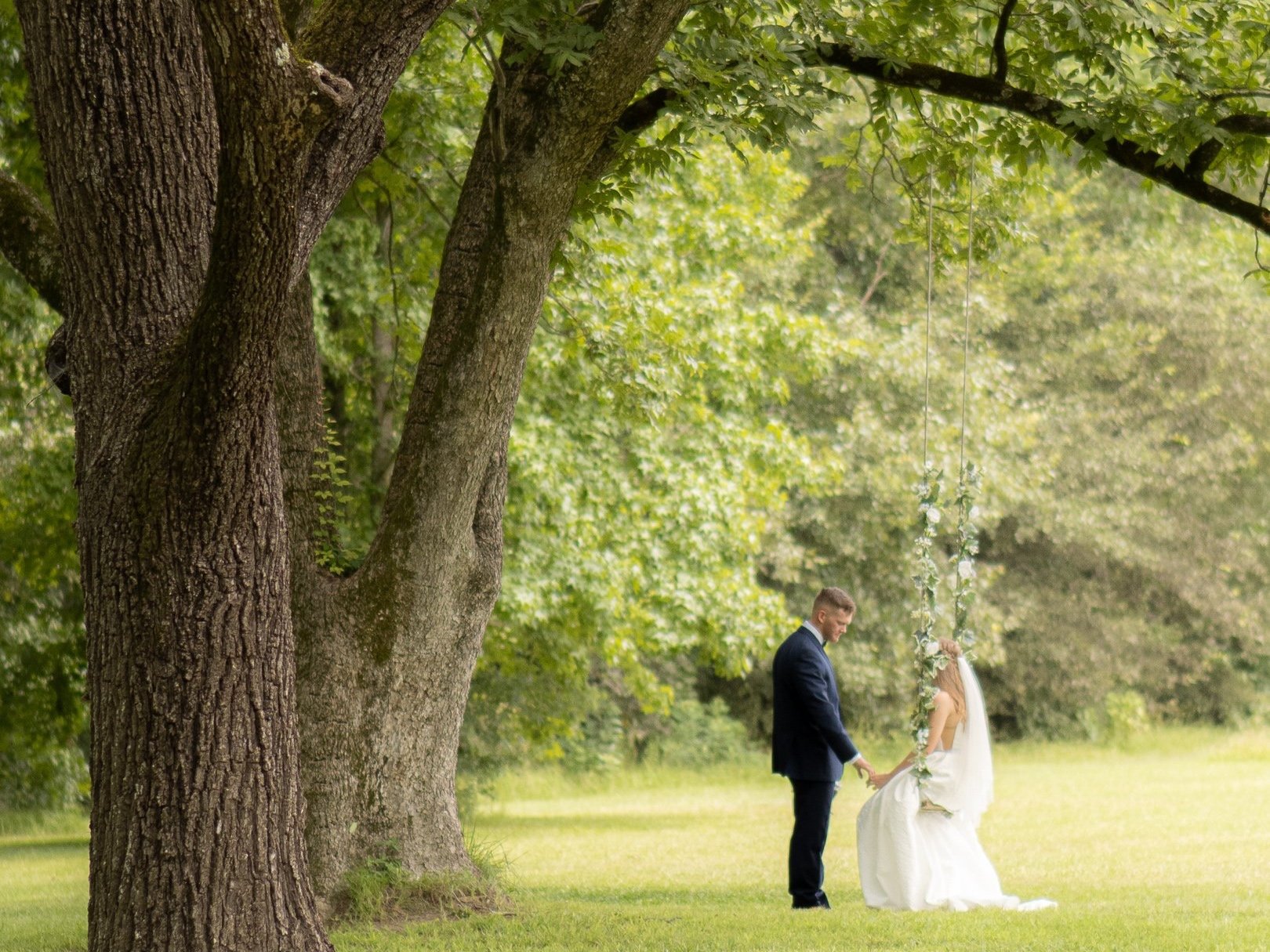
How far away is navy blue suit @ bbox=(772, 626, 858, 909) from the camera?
30.7 feet

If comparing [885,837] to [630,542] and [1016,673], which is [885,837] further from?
[1016,673]

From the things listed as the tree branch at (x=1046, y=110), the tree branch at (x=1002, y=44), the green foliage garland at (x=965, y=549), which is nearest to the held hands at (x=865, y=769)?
the green foliage garland at (x=965, y=549)

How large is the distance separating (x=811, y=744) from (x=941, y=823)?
0.97m

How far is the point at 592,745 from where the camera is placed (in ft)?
91.2

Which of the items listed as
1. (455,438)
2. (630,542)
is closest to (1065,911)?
(455,438)

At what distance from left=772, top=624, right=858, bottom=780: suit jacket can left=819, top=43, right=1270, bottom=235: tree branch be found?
11.6 feet

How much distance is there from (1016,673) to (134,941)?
2810cm

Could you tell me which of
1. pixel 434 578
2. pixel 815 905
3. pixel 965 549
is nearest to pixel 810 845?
pixel 815 905

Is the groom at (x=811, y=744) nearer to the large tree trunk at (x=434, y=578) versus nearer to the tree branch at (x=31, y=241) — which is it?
the large tree trunk at (x=434, y=578)

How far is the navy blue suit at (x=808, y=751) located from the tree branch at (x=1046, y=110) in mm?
3597

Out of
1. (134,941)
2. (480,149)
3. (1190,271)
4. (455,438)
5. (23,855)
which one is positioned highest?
(1190,271)

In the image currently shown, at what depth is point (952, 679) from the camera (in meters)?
9.61

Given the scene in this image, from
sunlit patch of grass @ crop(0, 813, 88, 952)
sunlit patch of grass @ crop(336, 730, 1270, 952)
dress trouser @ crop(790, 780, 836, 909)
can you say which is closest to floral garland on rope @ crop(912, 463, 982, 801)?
dress trouser @ crop(790, 780, 836, 909)

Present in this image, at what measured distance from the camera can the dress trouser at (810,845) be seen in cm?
934
